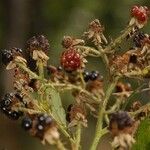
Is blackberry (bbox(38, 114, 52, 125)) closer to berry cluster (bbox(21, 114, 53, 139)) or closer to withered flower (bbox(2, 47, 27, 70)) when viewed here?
berry cluster (bbox(21, 114, 53, 139))

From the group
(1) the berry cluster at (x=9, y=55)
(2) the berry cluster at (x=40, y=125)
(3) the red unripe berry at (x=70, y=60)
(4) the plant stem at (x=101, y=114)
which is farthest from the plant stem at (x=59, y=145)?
(1) the berry cluster at (x=9, y=55)

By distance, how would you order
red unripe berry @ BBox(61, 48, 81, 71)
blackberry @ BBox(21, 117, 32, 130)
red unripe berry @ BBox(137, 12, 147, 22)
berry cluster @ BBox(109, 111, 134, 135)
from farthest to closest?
red unripe berry @ BBox(137, 12, 147, 22) → red unripe berry @ BBox(61, 48, 81, 71) → blackberry @ BBox(21, 117, 32, 130) → berry cluster @ BBox(109, 111, 134, 135)

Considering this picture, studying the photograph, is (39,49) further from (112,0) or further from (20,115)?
(112,0)

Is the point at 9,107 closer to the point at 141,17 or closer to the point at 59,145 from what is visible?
the point at 59,145

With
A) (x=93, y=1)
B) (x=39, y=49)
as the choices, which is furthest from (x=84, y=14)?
(x=39, y=49)

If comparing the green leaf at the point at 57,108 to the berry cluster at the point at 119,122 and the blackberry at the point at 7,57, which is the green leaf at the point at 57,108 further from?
the berry cluster at the point at 119,122

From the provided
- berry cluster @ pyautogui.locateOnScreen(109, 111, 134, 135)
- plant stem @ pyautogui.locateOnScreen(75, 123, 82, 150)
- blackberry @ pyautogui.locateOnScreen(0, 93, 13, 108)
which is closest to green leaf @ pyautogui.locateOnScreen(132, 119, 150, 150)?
plant stem @ pyautogui.locateOnScreen(75, 123, 82, 150)
